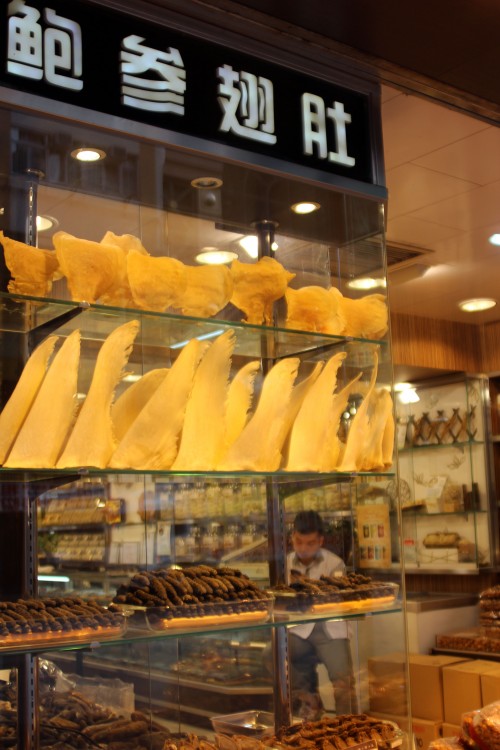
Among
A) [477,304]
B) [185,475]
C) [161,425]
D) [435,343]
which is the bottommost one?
[185,475]

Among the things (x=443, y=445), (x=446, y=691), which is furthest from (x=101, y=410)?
(x=443, y=445)

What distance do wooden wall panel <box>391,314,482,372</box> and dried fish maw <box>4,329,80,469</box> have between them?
4448 mm

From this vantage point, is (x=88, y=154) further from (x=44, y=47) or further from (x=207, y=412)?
(x=207, y=412)

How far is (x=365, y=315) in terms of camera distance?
226cm

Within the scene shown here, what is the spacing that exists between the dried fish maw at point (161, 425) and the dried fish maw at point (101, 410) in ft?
0.12

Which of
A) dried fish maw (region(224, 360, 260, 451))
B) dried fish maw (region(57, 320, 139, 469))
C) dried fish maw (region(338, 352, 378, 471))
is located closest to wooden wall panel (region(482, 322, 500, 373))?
dried fish maw (region(338, 352, 378, 471))

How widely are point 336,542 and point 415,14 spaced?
52.7 inches

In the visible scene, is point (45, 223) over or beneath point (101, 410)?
over

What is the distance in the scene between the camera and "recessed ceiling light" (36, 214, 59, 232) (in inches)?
72.9

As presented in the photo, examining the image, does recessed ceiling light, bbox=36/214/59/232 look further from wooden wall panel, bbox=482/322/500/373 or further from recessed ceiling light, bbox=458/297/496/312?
wooden wall panel, bbox=482/322/500/373

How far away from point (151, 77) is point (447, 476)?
5.02 meters

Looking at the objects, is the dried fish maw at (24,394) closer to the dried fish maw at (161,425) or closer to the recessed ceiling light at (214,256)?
the dried fish maw at (161,425)

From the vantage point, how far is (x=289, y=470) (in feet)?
6.72

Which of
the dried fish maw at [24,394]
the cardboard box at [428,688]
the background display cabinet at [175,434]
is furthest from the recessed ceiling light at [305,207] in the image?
the cardboard box at [428,688]
